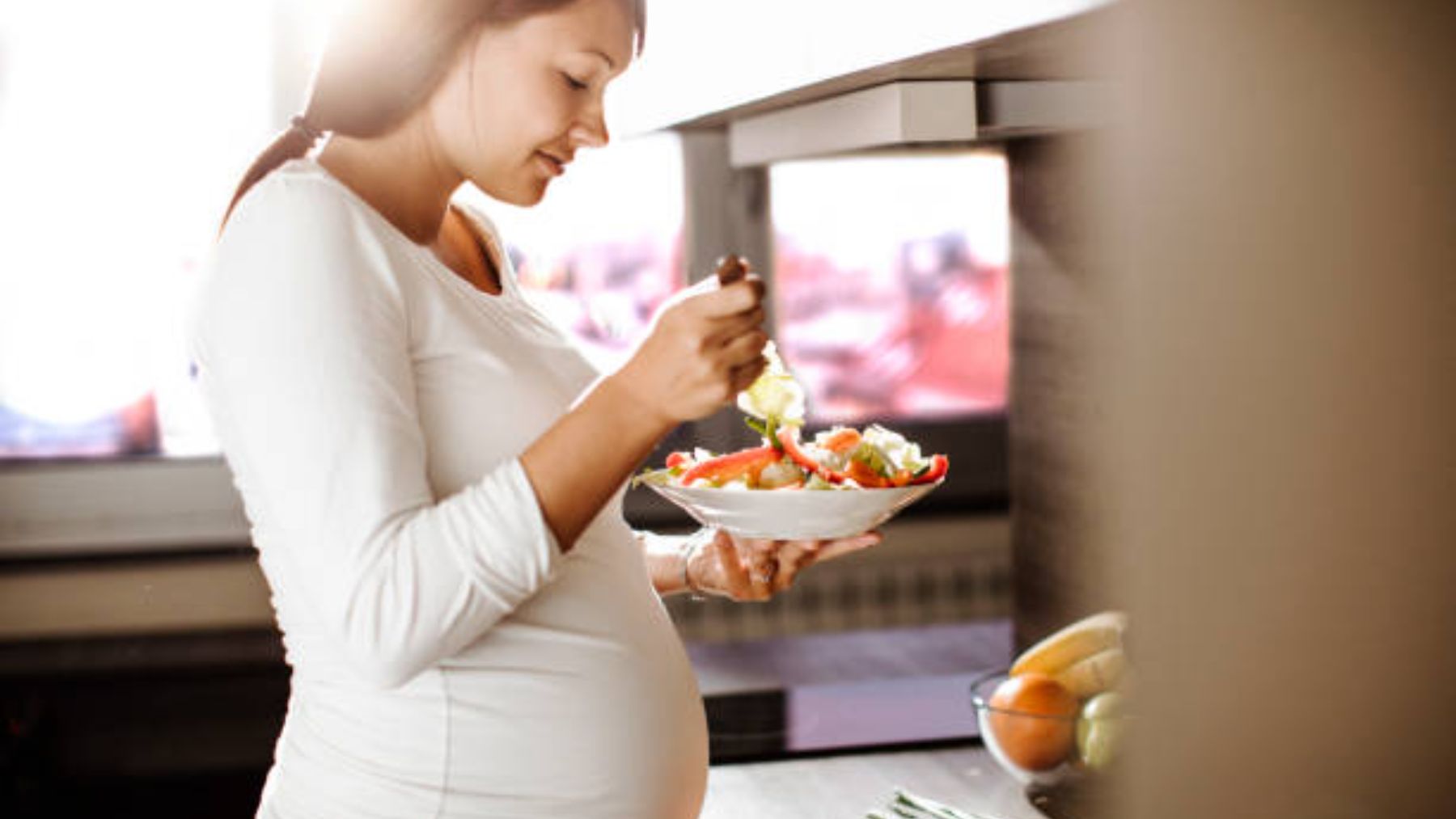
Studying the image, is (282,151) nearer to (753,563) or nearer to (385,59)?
(385,59)

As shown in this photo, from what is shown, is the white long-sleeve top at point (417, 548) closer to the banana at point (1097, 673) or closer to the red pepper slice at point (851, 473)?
the red pepper slice at point (851, 473)

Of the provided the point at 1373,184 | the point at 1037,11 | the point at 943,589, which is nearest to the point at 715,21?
the point at 1037,11

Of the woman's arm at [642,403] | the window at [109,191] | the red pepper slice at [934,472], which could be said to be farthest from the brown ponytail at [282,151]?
the window at [109,191]

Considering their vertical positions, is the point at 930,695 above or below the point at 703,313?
below

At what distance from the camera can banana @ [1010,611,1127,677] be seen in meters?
1.43

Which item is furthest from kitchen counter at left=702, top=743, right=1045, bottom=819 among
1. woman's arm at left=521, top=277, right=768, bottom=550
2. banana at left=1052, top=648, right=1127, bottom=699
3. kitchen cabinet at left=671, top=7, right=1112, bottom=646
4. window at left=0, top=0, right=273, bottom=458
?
window at left=0, top=0, right=273, bottom=458

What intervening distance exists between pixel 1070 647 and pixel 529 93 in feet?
2.51

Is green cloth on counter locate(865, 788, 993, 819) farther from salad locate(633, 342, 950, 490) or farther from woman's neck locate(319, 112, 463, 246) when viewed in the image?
woman's neck locate(319, 112, 463, 246)

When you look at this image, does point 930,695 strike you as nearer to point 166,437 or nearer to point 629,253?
point 629,253

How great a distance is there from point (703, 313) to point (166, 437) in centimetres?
268

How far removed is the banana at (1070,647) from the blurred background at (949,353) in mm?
105

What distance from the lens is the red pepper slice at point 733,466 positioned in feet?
4.32

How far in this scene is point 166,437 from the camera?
3.33 m

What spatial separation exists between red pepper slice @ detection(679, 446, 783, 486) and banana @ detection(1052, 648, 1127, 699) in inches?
14.8
